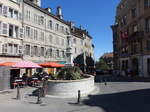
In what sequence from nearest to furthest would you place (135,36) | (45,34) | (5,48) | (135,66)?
1. (5,48)
2. (135,36)
3. (45,34)
4. (135,66)

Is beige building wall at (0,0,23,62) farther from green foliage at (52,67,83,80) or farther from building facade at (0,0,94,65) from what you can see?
green foliage at (52,67,83,80)

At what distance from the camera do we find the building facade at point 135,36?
114 ft

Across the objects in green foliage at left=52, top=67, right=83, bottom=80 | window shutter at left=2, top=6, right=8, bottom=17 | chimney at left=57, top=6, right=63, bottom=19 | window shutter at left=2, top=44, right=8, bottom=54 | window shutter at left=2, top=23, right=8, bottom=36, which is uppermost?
chimney at left=57, top=6, right=63, bottom=19

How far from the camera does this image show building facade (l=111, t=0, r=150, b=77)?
3488cm

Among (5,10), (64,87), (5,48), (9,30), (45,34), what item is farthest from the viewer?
Answer: (45,34)

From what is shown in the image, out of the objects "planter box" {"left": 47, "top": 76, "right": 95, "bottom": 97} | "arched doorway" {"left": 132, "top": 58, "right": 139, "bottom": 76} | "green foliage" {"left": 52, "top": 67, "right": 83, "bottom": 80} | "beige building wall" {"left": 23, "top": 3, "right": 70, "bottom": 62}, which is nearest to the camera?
"planter box" {"left": 47, "top": 76, "right": 95, "bottom": 97}

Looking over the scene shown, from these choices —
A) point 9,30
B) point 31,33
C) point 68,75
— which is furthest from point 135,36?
point 68,75

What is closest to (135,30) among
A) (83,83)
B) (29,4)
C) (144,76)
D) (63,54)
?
(144,76)

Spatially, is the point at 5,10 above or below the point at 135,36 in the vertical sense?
above

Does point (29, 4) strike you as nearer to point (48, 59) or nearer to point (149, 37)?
point (48, 59)

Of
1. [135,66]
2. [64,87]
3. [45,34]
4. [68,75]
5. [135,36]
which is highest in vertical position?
[45,34]

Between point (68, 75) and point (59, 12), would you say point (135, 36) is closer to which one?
point (59, 12)

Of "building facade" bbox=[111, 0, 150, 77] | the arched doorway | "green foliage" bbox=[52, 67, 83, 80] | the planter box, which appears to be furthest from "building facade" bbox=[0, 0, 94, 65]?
the planter box

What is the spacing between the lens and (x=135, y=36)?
36906 mm
